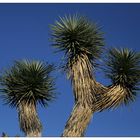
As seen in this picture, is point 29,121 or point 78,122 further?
point 29,121

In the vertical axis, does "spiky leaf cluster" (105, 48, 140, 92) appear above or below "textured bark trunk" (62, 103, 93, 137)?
above

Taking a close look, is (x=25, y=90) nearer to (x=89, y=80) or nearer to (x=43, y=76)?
(x=43, y=76)

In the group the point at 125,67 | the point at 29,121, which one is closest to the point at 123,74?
the point at 125,67

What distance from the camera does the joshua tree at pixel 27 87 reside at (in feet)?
46.2

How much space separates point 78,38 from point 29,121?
9.39 feet

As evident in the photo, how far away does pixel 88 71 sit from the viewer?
1423cm

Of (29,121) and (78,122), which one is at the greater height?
(29,121)

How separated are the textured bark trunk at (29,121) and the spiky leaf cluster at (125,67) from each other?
7.82 ft

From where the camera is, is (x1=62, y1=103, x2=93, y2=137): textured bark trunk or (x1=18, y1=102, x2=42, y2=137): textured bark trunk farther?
(x1=18, y1=102, x2=42, y2=137): textured bark trunk

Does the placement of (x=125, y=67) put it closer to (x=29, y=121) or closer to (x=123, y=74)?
(x=123, y=74)

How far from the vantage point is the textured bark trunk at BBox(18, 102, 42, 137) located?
13.7m

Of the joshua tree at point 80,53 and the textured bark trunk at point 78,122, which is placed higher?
the joshua tree at point 80,53

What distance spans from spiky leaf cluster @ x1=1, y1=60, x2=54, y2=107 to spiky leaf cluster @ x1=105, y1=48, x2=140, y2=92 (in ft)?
6.10

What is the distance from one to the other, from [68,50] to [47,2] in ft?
7.05
